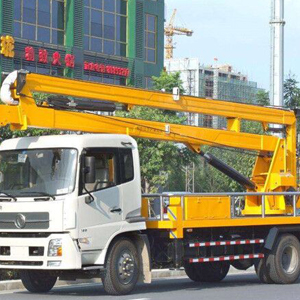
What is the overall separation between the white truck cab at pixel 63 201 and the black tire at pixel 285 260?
11.7 ft

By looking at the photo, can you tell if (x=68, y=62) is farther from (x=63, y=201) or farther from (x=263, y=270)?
(x=63, y=201)

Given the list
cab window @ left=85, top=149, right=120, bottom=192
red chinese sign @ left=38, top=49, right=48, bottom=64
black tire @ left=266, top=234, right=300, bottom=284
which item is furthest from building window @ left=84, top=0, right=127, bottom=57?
cab window @ left=85, top=149, right=120, bottom=192

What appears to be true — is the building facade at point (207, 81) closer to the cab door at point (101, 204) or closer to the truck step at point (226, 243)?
the truck step at point (226, 243)

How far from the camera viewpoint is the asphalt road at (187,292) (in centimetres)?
1597

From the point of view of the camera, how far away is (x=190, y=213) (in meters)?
17.2

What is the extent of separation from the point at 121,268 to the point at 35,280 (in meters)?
1.89

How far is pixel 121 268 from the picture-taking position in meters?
16.1

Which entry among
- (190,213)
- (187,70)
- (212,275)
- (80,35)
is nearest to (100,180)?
(190,213)

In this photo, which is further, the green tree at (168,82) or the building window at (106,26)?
the building window at (106,26)

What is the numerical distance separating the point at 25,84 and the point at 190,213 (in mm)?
3754

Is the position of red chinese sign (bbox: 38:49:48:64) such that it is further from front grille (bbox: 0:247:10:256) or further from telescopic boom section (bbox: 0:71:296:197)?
front grille (bbox: 0:247:10:256)

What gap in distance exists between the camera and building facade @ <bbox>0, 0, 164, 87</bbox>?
5238 cm

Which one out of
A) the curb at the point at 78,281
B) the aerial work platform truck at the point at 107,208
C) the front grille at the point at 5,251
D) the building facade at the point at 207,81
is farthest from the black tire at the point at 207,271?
the building facade at the point at 207,81

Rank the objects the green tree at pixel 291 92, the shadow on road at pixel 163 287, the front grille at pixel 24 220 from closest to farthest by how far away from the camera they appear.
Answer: the front grille at pixel 24 220 < the shadow on road at pixel 163 287 < the green tree at pixel 291 92
